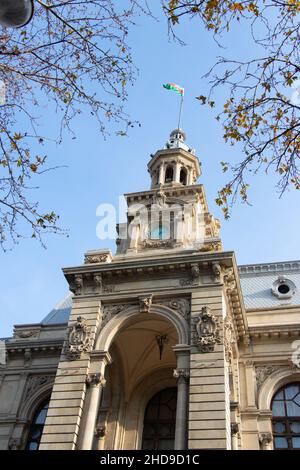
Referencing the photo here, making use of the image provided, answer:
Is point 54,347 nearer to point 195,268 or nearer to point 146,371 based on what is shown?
point 146,371

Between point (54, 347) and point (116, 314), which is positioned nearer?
point (116, 314)

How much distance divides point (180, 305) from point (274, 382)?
6771 millimetres

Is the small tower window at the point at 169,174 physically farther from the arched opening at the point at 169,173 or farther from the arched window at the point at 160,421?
the arched window at the point at 160,421

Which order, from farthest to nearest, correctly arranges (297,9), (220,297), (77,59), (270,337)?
1. (270,337)
2. (220,297)
3. (77,59)
4. (297,9)

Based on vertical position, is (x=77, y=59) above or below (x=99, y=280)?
below

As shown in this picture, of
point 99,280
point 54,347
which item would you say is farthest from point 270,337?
point 54,347

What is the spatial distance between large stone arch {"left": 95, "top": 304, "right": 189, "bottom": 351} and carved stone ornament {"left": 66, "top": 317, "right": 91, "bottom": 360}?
0.52 m

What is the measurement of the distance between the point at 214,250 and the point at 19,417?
13964 millimetres

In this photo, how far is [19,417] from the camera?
27.4 metres

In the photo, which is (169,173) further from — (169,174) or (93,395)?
(93,395)

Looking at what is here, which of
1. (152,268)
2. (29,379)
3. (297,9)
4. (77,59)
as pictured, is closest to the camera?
(297,9)

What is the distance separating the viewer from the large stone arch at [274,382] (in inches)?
965

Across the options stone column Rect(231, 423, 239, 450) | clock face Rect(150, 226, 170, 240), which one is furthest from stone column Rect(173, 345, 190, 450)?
clock face Rect(150, 226, 170, 240)

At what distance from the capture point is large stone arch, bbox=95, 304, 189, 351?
853 inches
